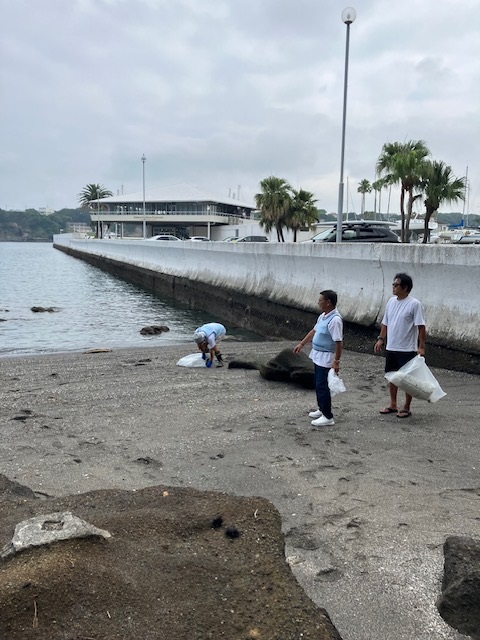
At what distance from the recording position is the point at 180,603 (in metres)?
2.59

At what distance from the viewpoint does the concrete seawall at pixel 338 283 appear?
836 cm

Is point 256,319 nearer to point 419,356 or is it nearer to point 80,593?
point 419,356

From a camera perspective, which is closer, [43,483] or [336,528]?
[336,528]

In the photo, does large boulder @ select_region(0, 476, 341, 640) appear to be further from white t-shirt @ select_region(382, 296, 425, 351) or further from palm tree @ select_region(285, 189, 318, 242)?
palm tree @ select_region(285, 189, 318, 242)

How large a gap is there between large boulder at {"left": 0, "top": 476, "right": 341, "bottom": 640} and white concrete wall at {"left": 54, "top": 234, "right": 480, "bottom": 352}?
19.2ft

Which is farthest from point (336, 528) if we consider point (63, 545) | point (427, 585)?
point (63, 545)

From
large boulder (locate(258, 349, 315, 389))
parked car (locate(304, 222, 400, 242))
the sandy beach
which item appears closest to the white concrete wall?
the sandy beach

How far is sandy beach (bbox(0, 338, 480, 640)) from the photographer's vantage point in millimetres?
3199

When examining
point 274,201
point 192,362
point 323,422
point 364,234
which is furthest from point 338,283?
point 274,201

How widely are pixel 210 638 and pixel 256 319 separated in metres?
13.5

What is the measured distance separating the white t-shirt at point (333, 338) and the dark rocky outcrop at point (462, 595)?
302 centimetres

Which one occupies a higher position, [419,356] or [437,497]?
[419,356]

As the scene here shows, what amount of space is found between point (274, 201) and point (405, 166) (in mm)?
21195

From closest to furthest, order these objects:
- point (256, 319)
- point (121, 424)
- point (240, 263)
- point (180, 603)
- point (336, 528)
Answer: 1. point (180, 603)
2. point (336, 528)
3. point (121, 424)
4. point (256, 319)
5. point (240, 263)
